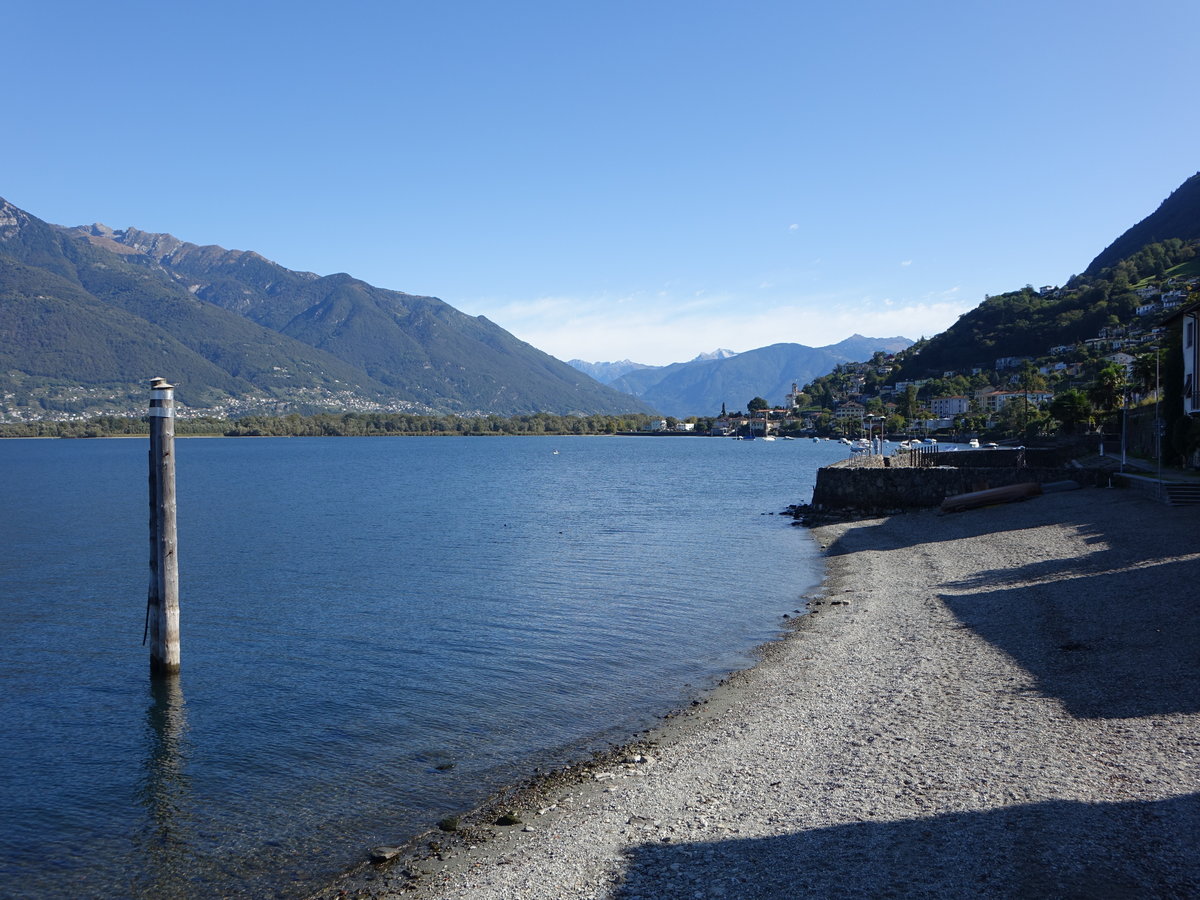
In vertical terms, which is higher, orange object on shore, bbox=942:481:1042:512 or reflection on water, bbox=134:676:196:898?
orange object on shore, bbox=942:481:1042:512

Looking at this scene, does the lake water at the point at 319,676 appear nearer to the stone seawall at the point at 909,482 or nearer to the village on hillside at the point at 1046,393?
the stone seawall at the point at 909,482

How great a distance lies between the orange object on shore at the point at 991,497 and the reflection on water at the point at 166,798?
38.9m

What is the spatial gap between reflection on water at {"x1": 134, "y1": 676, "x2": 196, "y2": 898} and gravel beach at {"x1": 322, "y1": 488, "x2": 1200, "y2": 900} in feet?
7.72

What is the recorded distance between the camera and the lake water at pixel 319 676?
38.3 feet

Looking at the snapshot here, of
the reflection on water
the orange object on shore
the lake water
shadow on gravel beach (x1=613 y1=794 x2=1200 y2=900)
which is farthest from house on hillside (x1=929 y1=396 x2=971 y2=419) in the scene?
shadow on gravel beach (x1=613 y1=794 x2=1200 y2=900)

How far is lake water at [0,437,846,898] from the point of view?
11.7 metres

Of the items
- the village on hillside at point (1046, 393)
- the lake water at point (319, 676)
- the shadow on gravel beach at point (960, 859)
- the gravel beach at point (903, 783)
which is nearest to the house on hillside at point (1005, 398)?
the village on hillside at point (1046, 393)

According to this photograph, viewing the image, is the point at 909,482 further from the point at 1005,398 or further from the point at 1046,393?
the point at 1005,398

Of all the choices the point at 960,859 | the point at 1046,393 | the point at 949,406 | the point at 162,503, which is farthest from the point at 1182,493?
the point at 949,406

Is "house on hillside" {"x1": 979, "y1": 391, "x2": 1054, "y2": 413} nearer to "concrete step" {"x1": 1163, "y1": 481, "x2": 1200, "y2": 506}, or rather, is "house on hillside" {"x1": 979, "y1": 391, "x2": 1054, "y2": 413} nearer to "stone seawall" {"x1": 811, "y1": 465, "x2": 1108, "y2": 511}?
"stone seawall" {"x1": 811, "y1": 465, "x2": 1108, "y2": 511}

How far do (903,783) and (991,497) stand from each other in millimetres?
37976

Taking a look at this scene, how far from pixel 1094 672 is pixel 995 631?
14.8 ft

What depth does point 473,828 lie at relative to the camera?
36.8ft

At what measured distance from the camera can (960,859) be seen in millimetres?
8828
